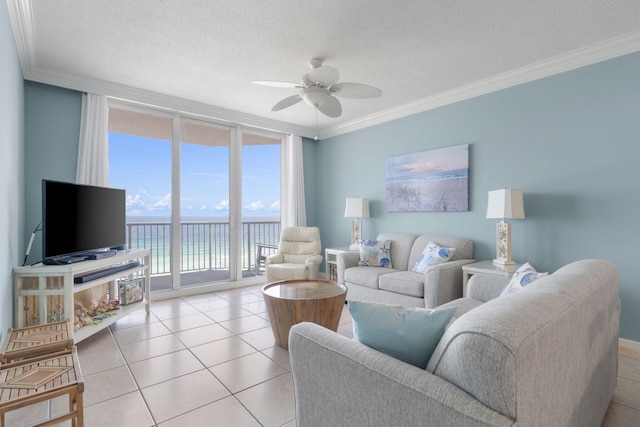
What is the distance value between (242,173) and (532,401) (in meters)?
4.64

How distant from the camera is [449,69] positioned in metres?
3.21

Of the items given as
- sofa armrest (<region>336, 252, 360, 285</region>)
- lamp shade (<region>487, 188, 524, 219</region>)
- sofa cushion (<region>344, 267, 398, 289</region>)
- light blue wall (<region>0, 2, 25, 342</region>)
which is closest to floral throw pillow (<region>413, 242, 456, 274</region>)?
sofa cushion (<region>344, 267, 398, 289</region>)

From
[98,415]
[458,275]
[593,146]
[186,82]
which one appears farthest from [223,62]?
[593,146]

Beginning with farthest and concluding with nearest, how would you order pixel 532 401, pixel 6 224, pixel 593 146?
pixel 593 146, pixel 6 224, pixel 532 401

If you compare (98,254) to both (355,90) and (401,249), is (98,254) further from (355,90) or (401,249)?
(401,249)

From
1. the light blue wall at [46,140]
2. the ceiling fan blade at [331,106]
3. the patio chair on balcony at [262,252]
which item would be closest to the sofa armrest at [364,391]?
the ceiling fan blade at [331,106]

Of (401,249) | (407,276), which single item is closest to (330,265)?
(401,249)

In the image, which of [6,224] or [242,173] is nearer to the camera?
[6,224]

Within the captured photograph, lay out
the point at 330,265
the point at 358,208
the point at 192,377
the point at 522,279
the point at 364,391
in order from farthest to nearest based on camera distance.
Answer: the point at 330,265, the point at 358,208, the point at 192,377, the point at 522,279, the point at 364,391

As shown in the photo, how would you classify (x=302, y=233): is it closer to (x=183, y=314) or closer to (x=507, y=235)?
(x=183, y=314)

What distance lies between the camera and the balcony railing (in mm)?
4934

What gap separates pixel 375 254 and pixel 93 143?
3.56 m

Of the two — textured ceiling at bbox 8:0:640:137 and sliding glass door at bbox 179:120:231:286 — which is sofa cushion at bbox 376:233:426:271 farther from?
sliding glass door at bbox 179:120:231:286

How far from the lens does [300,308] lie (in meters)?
2.59
